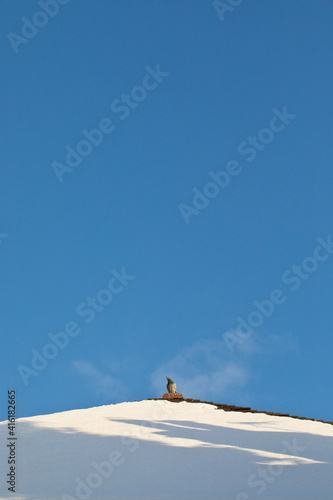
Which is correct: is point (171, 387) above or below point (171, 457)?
above

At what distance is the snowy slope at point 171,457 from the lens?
946 centimetres

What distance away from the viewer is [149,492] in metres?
9.32

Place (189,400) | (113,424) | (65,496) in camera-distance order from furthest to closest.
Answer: (189,400) < (113,424) < (65,496)

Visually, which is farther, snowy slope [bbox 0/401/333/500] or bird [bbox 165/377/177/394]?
bird [bbox 165/377/177/394]

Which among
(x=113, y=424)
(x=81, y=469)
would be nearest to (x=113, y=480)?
(x=81, y=469)

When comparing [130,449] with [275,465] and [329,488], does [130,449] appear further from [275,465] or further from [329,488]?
[329,488]

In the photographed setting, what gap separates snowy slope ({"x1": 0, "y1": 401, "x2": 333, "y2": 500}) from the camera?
946 cm

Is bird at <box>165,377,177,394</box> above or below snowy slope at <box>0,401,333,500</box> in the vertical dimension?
above

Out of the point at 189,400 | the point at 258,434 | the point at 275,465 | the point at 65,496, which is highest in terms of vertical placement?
the point at 189,400

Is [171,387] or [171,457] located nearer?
[171,457]

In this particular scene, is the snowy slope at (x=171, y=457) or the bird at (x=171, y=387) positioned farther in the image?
the bird at (x=171, y=387)

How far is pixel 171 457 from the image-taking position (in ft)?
37.0

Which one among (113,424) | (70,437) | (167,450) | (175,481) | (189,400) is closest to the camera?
(175,481)

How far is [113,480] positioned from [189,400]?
28.6ft
